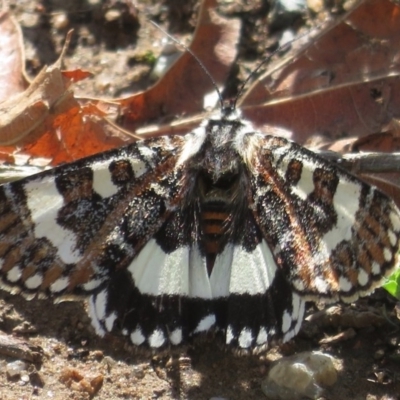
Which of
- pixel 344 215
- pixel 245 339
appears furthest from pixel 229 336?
pixel 344 215

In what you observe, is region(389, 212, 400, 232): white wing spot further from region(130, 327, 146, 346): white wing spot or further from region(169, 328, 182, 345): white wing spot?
region(130, 327, 146, 346): white wing spot

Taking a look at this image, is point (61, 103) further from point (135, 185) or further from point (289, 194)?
point (289, 194)

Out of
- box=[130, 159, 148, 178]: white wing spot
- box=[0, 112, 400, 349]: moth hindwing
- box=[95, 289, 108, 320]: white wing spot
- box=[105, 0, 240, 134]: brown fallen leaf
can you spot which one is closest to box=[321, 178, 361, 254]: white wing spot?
box=[0, 112, 400, 349]: moth hindwing

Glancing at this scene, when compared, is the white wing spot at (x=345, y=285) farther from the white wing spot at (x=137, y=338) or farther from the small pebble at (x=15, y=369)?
the small pebble at (x=15, y=369)

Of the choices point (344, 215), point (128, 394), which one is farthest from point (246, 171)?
point (128, 394)

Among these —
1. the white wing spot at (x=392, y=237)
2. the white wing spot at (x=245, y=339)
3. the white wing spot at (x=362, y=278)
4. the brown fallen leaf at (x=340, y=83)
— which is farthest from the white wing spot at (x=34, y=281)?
the brown fallen leaf at (x=340, y=83)

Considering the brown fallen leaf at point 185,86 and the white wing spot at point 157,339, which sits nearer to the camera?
the white wing spot at point 157,339

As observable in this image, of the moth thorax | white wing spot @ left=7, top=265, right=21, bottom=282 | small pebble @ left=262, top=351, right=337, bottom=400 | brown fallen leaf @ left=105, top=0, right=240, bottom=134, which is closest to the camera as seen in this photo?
white wing spot @ left=7, top=265, right=21, bottom=282

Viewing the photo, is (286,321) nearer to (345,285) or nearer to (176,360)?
(345,285)
